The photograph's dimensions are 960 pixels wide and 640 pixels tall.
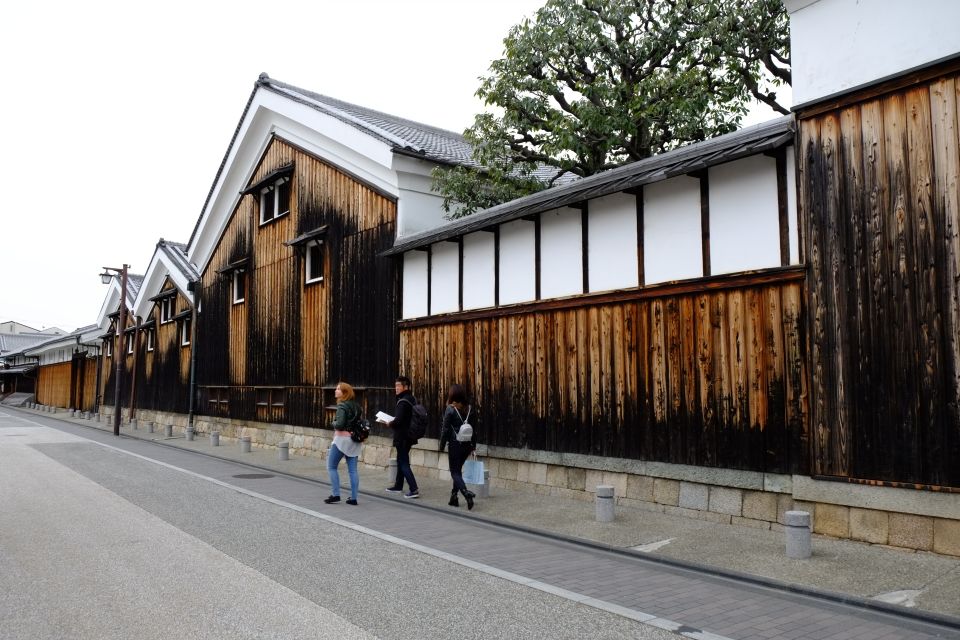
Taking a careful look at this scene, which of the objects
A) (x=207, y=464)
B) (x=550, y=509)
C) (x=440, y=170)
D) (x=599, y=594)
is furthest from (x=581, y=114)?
(x=207, y=464)

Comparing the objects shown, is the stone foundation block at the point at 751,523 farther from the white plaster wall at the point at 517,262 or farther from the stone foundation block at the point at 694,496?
the white plaster wall at the point at 517,262

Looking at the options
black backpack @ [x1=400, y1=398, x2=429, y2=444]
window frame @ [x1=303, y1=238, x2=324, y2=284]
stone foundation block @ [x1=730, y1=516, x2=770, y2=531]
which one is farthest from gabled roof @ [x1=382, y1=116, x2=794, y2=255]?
window frame @ [x1=303, y1=238, x2=324, y2=284]

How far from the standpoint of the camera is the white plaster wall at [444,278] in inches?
502

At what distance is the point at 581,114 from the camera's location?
12.9 meters

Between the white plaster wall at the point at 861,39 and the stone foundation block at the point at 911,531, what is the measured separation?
433cm

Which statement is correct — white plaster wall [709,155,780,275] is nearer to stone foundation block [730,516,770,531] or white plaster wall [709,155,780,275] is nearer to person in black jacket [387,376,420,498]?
stone foundation block [730,516,770,531]

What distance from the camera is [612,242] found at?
967 centimetres

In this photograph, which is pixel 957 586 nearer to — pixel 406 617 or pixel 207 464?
pixel 406 617

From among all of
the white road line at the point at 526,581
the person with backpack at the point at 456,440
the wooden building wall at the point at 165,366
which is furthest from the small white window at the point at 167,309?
the person with backpack at the point at 456,440

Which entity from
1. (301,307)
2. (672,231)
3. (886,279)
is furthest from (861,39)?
(301,307)

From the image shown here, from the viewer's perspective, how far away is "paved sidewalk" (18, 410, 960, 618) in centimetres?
546

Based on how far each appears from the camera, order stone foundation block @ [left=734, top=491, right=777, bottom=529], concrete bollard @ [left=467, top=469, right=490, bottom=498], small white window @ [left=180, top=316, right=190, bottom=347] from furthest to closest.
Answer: small white window @ [left=180, top=316, right=190, bottom=347] → concrete bollard @ [left=467, top=469, right=490, bottom=498] → stone foundation block @ [left=734, top=491, right=777, bottom=529]

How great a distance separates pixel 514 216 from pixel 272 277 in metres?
11.2

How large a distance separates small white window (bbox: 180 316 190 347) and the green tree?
54.7ft
